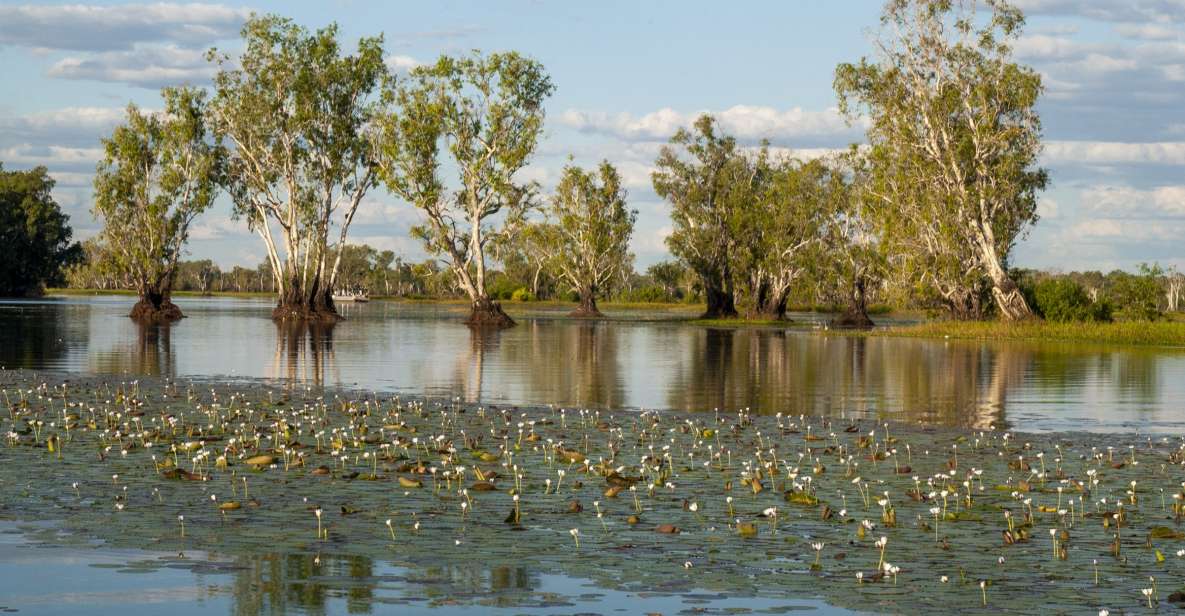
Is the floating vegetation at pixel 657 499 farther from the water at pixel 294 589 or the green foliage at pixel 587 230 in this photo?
the green foliage at pixel 587 230

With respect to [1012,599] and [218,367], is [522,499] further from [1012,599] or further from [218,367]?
[218,367]

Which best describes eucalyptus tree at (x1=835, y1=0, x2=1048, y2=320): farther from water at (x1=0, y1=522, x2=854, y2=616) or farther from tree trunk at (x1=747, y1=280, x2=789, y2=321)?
water at (x1=0, y1=522, x2=854, y2=616)

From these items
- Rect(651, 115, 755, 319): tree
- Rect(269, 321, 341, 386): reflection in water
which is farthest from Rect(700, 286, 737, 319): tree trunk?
Rect(269, 321, 341, 386): reflection in water

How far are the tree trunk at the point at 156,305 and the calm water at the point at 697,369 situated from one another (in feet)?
74.5

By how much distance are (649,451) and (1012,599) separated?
9.80 m

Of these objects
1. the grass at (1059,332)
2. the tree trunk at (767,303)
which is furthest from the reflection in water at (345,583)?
the tree trunk at (767,303)

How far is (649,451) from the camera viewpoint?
20.8 m

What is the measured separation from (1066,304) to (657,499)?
236ft

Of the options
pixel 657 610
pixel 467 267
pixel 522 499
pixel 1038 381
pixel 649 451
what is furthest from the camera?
pixel 467 267

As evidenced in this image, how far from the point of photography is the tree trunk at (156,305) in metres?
95.9

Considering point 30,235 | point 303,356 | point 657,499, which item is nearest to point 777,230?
point 303,356

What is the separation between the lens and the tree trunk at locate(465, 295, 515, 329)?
90.4 metres

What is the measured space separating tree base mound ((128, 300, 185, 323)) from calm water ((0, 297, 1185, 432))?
72.2 ft

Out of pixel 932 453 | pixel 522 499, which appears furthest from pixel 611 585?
pixel 932 453
